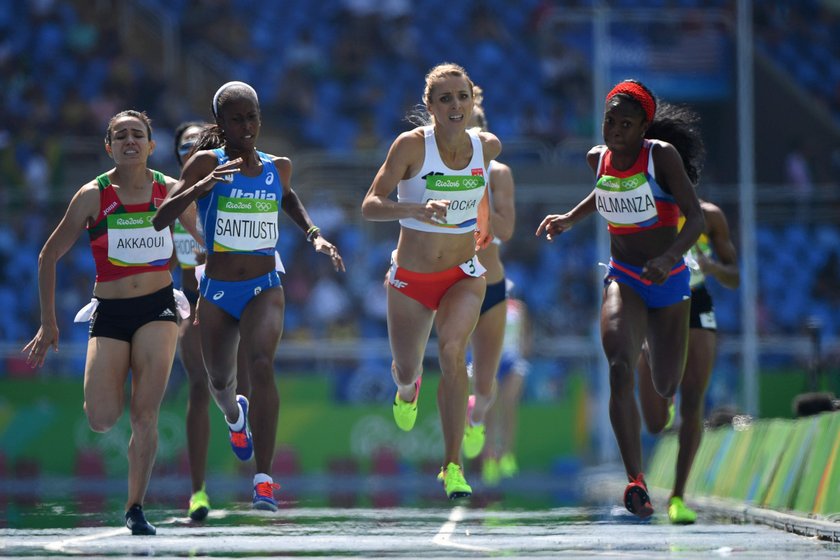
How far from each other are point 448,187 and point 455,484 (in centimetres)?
202

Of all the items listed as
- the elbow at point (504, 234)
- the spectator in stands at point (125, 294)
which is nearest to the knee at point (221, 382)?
the spectator in stands at point (125, 294)

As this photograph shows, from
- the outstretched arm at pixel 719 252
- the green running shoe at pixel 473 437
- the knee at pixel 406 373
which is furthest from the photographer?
the green running shoe at pixel 473 437

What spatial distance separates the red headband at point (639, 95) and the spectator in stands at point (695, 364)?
28.5 inches

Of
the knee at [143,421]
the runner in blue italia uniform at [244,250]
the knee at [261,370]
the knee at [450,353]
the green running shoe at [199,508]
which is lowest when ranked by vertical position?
the green running shoe at [199,508]

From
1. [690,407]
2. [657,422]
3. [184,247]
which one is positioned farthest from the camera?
[657,422]

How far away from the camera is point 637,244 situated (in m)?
10.6

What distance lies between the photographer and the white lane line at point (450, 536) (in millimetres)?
8641

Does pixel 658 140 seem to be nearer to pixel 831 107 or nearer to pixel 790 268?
pixel 790 268

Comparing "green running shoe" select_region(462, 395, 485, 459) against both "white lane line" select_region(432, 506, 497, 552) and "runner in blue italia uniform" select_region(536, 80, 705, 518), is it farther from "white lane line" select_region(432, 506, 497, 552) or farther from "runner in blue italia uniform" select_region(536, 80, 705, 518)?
"runner in blue italia uniform" select_region(536, 80, 705, 518)

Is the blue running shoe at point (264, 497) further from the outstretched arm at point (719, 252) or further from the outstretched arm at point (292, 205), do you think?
the outstretched arm at point (719, 252)

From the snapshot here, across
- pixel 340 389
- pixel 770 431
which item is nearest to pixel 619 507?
pixel 770 431

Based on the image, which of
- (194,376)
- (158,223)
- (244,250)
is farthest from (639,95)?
(194,376)

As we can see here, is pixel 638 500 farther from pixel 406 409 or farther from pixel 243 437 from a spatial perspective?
pixel 243 437

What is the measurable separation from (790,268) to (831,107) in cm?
545
